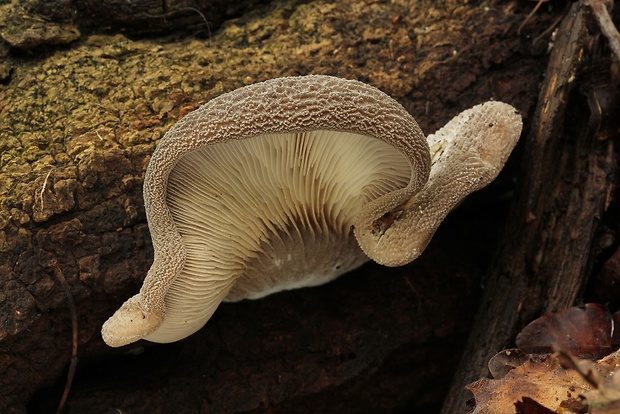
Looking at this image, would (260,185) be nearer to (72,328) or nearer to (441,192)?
(441,192)

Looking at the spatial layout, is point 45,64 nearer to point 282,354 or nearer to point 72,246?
point 72,246

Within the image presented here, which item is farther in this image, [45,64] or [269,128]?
[45,64]

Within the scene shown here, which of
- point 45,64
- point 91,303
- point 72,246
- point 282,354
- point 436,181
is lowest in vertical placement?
point 282,354

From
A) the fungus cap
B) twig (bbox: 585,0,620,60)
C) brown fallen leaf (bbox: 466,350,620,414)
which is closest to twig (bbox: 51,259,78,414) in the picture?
the fungus cap

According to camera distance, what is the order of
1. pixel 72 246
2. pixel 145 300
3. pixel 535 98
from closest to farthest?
pixel 145 300, pixel 72 246, pixel 535 98

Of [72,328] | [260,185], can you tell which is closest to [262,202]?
[260,185]

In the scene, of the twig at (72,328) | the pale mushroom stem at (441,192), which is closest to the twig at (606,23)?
the pale mushroom stem at (441,192)

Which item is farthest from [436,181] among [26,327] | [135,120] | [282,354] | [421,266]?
[26,327]
